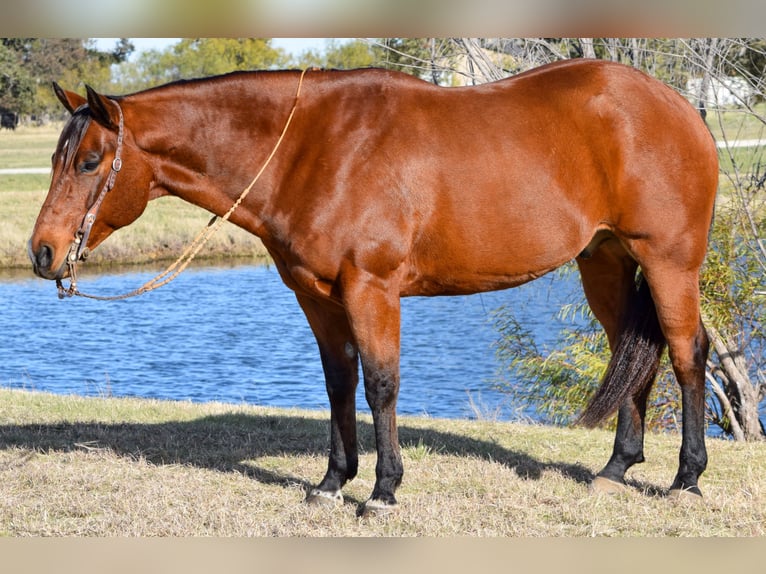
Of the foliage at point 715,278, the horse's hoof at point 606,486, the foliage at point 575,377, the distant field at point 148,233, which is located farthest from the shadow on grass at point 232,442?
the distant field at point 148,233

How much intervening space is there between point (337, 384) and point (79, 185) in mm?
1689

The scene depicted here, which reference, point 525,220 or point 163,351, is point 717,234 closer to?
point 525,220

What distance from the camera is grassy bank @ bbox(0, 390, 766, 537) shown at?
4.75 metres

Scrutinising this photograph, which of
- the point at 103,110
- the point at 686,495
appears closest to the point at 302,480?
the point at 686,495

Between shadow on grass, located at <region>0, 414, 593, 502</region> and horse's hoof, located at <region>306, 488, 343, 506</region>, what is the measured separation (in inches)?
15.5

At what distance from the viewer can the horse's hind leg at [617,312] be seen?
18.1 feet

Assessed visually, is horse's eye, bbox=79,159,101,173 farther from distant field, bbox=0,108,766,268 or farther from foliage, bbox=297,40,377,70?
foliage, bbox=297,40,377,70

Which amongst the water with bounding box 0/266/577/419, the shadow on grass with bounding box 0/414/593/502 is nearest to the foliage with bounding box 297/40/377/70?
the water with bounding box 0/266/577/419

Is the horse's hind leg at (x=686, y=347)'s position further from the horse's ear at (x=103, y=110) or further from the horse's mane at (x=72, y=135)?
the horse's mane at (x=72, y=135)

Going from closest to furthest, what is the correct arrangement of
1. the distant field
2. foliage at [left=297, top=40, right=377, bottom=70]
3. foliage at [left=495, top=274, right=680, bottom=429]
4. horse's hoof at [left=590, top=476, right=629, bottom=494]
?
1. horse's hoof at [left=590, top=476, right=629, bottom=494]
2. foliage at [left=495, top=274, right=680, bottom=429]
3. the distant field
4. foliage at [left=297, top=40, right=377, bottom=70]

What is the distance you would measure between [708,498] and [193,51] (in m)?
41.6

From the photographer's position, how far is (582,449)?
6.58 m

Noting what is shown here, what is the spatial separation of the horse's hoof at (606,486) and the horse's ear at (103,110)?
323 cm

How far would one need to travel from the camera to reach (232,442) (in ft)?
21.3
